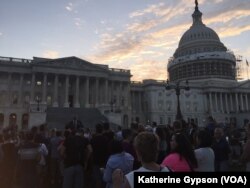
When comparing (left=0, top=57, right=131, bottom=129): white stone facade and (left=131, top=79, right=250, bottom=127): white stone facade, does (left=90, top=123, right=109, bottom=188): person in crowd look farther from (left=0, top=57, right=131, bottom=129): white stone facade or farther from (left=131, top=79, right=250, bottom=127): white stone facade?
(left=131, top=79, right=250, bottom=127): white stone facade

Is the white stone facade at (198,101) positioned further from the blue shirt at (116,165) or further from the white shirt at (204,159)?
the white shirt at (204,159)

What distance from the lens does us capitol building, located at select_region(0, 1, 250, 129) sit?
5708 cm

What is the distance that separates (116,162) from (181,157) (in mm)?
1986

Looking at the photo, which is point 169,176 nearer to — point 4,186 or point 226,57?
point 4,186

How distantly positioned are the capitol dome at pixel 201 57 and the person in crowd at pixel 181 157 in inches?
3860

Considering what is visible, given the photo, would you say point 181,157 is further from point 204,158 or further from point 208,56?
point 208,56

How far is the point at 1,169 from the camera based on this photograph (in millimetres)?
10297

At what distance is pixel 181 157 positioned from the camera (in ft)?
17.5

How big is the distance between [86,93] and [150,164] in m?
59.6

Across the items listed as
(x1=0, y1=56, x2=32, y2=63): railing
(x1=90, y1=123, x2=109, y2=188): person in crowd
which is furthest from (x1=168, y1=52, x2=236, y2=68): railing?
(x1=90, y1=123, x2=109, y2=188): person in crowd

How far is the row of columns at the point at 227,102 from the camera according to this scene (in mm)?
89125

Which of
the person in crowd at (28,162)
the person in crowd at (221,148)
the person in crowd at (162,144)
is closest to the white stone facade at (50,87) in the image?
the person in crowd at (162,144)

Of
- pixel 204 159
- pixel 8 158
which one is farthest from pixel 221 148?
pixel 8 158

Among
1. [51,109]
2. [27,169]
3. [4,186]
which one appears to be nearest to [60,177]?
[4,186]
